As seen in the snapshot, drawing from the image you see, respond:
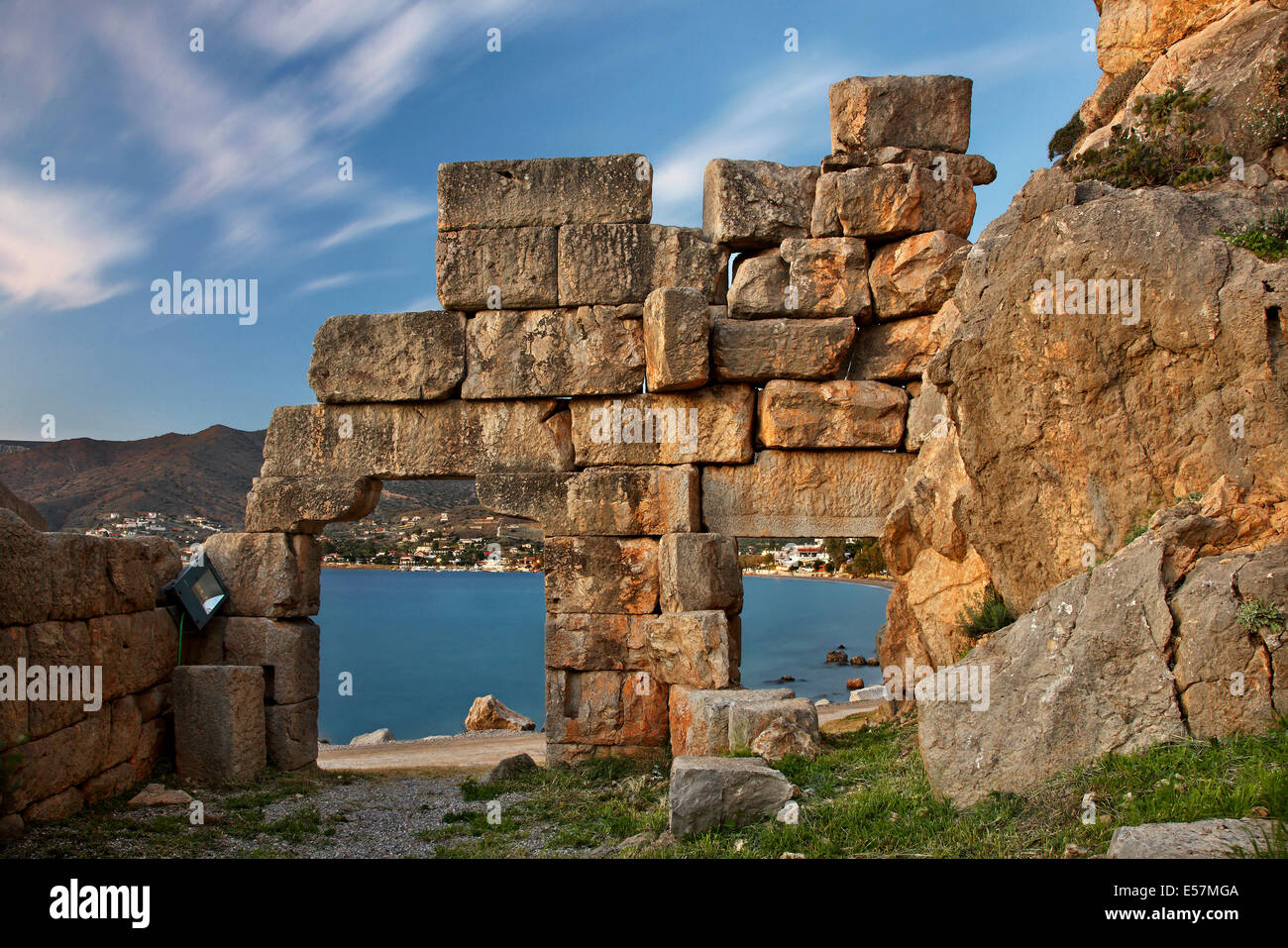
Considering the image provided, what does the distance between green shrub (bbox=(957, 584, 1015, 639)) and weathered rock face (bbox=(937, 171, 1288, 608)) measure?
8.8 inches

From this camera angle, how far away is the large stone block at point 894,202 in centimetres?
835

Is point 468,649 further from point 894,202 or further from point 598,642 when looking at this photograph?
point 894,202

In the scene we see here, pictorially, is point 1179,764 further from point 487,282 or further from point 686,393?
point 487,282

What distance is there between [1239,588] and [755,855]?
2.46m

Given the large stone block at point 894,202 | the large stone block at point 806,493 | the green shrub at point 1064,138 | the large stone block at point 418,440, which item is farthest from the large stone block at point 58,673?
the green shrub at point 1064,138

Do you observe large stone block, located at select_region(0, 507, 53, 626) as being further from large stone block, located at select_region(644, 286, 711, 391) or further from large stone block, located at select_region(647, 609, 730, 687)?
large stone block, located at select_region(644, 286, 711, 391)

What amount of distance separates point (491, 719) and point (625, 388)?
1044 cm

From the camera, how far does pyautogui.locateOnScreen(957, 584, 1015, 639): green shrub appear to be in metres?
6.19

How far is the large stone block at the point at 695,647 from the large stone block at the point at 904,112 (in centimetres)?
463

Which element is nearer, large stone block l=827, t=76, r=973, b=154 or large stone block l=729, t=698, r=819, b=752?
large stone block l=729, t=698, r=819, b=752

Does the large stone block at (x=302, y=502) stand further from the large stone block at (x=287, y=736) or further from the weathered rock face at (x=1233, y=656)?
the weathered rock face at (x=1233, y=656)

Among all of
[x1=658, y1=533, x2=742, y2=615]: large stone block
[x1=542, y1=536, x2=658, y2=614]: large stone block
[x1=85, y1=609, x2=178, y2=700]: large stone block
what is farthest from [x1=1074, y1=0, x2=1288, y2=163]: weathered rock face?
[x1=85, y1=609, x2=178, y2=700]: large stone block

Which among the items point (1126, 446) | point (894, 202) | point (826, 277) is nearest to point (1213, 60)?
point (894, 202)

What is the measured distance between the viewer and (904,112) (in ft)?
28.0
